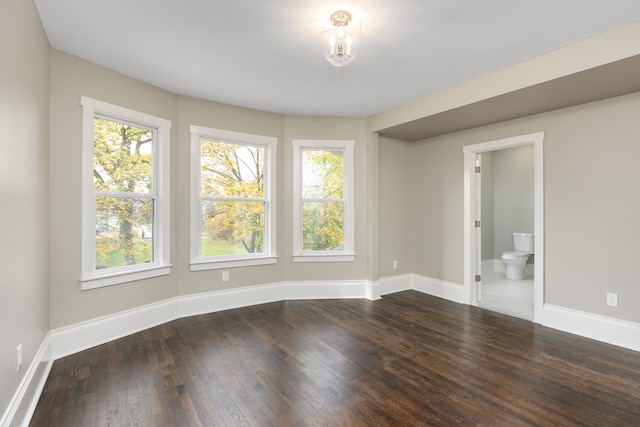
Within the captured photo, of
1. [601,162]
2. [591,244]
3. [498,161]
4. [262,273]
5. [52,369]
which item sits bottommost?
[52,369]

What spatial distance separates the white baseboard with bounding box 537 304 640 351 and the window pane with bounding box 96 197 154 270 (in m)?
4.43

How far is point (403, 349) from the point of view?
297 cm

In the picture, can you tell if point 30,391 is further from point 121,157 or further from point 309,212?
point 309,212

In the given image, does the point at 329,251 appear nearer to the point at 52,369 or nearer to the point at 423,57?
the point at 423,57

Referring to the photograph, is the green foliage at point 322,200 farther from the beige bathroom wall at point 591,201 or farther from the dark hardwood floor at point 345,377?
the beige bathroom wall at point 591,201

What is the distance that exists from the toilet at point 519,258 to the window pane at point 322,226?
10.8 feet

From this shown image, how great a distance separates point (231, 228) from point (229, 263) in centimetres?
45

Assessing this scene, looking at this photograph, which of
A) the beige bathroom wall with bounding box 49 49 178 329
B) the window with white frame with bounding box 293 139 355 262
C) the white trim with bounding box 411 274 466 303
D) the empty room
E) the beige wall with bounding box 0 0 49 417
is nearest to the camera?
the beige wall with bounding box 0 0 49 417

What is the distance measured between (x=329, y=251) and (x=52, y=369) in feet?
10.4

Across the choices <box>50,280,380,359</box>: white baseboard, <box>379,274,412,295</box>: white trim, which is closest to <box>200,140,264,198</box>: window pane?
Result: <box>50,280,380,359</box>: white baseboard

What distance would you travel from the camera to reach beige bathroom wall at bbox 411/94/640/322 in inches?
119

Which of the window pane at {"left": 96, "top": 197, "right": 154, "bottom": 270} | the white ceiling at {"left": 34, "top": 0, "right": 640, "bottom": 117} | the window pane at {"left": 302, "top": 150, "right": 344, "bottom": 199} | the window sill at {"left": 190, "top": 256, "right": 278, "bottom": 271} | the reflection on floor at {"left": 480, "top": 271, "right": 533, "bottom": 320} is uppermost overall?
the white ceiling at {"left": 34, "top": 0, "right": 640, "bottom": 117}

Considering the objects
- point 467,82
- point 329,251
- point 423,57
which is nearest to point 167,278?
point 329,251

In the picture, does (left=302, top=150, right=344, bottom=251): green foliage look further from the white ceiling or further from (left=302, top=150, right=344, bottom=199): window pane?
the white ceiling
